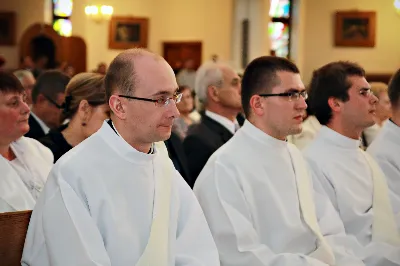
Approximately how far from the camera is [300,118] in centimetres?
438

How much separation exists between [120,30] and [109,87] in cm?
1792

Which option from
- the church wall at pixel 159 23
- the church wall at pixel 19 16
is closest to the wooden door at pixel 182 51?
the church wall at pixel 159 23

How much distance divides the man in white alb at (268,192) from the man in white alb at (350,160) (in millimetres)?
296

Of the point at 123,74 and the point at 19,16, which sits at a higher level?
the point at 19,16

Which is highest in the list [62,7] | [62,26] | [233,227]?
[62,7]

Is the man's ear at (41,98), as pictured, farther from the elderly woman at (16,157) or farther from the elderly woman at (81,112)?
the elderly woman at (16,157)

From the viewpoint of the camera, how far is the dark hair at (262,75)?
4406 millimetres

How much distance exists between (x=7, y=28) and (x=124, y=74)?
1849 centimetres

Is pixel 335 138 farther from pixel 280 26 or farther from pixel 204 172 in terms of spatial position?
pixel 280 26

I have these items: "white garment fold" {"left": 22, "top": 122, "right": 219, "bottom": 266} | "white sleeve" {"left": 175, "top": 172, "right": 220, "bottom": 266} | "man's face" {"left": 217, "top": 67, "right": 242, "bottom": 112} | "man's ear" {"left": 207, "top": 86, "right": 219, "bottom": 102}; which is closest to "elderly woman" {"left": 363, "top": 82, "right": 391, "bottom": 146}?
"man's face" {"left": 217, "top": 67, "right": 242, "bottom": 112}

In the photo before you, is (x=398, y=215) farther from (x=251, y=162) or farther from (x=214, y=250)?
(x=214, y=250)

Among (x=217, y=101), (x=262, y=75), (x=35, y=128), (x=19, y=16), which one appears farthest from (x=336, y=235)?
(x=19, y=16)

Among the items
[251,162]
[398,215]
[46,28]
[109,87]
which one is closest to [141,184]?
[109,87]

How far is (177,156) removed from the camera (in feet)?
18.3
